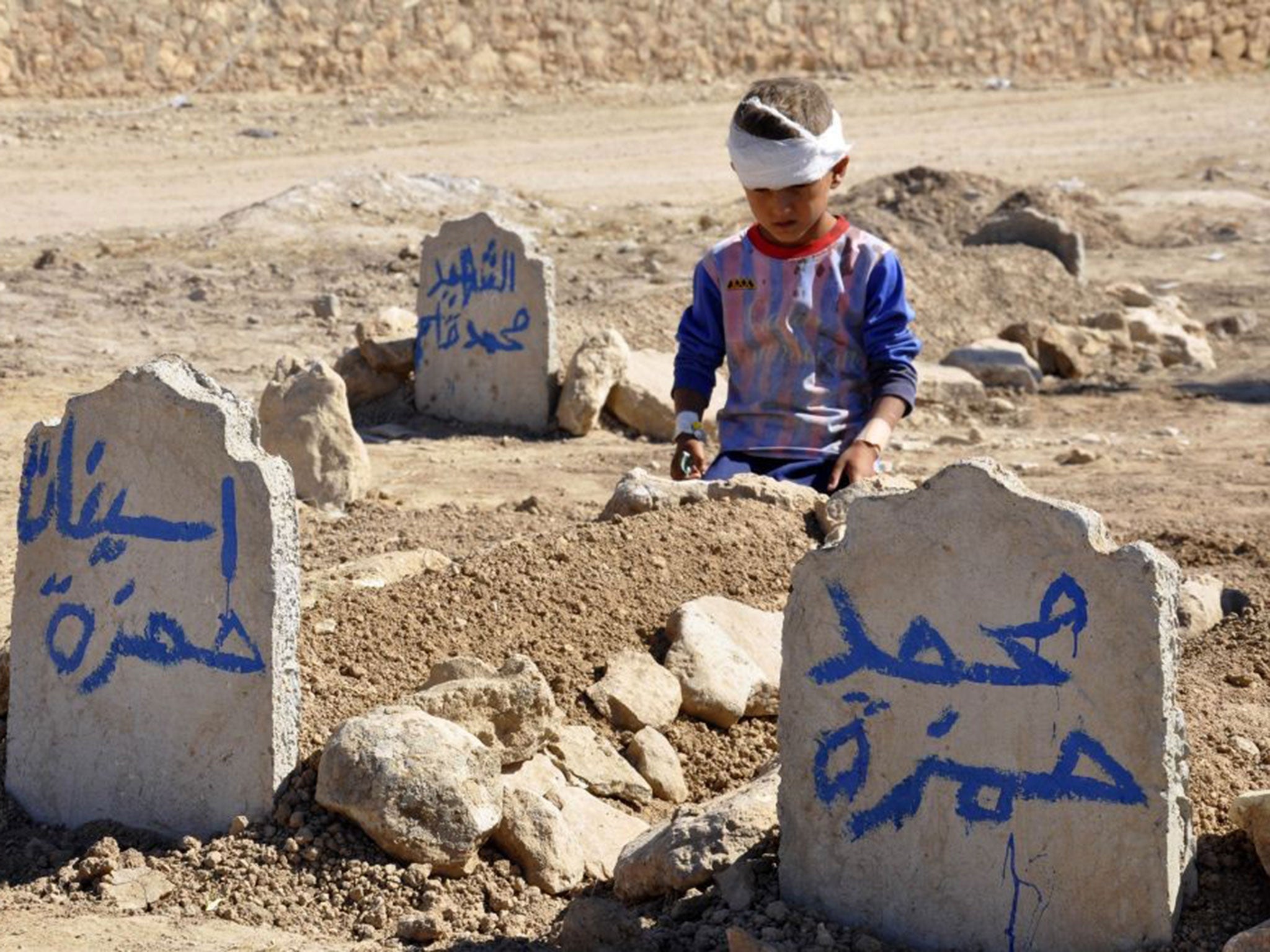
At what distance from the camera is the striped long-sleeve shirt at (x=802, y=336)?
5.56 meters

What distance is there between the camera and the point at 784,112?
5.29 metres

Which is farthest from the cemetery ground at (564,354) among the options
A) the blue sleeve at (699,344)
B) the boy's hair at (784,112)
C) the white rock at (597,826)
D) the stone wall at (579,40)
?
the boy's hair at (784,112)

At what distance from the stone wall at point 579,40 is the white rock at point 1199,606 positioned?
1404cm

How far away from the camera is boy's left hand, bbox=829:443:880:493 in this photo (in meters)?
5.48

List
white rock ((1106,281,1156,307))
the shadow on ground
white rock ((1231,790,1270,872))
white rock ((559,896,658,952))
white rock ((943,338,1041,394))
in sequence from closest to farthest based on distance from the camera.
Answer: white rock ((1231,790,1270,872)) < white rock ((559,896,658,952)) < the shadow on ground < white rock ((943,338,1041,394)) < white rock ((1106,281,1156,307))

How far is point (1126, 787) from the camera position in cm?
351

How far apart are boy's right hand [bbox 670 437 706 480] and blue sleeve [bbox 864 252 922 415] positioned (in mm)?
501

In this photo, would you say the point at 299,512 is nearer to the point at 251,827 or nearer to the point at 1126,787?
the point at 251,827

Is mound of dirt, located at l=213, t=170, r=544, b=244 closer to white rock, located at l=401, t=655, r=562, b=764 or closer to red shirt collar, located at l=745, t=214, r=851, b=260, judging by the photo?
red shirt collar, located at l=745, t=214, r=851, b=260

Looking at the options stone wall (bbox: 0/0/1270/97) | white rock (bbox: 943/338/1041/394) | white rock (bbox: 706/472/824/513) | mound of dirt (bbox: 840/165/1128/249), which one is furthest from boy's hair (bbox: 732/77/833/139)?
stone wall (bbox: 0/0/1270/97)

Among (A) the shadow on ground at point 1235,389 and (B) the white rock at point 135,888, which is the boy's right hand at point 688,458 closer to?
(B) the white rock at point 135,888

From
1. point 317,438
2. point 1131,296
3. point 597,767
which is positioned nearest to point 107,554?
point 597,767

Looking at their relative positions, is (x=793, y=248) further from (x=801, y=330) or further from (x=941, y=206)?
(x=941, y=206)

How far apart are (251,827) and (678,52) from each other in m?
18.0
